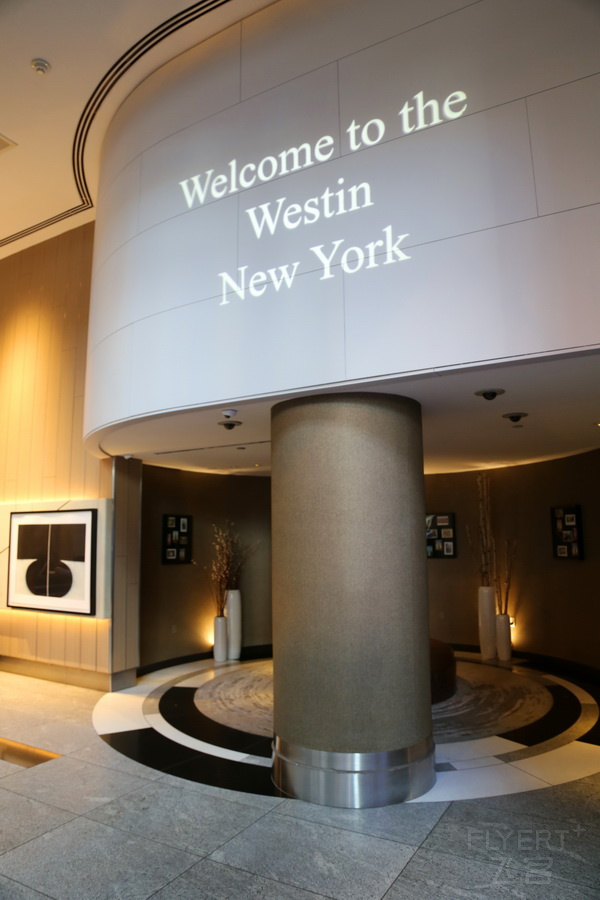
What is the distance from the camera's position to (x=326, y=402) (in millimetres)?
3537

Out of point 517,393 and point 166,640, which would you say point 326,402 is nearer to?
point 517,393

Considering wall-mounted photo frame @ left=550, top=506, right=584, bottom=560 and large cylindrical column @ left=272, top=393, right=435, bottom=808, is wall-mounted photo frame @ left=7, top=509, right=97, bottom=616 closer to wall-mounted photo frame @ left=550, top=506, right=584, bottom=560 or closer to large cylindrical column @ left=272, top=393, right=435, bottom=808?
large cylindrical column @ left=272, top=393, right=435, bottom=808

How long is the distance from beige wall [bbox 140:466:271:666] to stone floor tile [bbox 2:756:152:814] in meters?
2.63

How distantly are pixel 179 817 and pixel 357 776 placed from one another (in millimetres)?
1017

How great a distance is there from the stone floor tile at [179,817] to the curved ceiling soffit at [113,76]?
17.4 feet

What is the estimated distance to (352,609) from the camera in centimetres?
338

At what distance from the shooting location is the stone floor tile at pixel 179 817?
9.78ft

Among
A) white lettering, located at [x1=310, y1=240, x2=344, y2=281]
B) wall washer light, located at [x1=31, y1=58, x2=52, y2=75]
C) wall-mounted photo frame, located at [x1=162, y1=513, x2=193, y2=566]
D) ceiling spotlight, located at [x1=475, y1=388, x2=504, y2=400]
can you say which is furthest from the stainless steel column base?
wall washer light, located at [x1=31, y1=58, x2=52, y2=75]

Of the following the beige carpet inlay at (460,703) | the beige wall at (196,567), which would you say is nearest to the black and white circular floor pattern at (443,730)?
the beige carpet inlay at (460,703)

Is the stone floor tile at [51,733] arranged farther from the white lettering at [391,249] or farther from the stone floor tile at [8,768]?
the white lettering at [391,249]

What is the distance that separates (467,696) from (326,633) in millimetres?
2780

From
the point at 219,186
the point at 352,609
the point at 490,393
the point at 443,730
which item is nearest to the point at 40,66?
the point at 219,186

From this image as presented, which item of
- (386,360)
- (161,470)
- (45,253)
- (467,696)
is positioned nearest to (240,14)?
(386,360)

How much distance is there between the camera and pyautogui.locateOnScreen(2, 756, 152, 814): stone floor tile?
3.44m
